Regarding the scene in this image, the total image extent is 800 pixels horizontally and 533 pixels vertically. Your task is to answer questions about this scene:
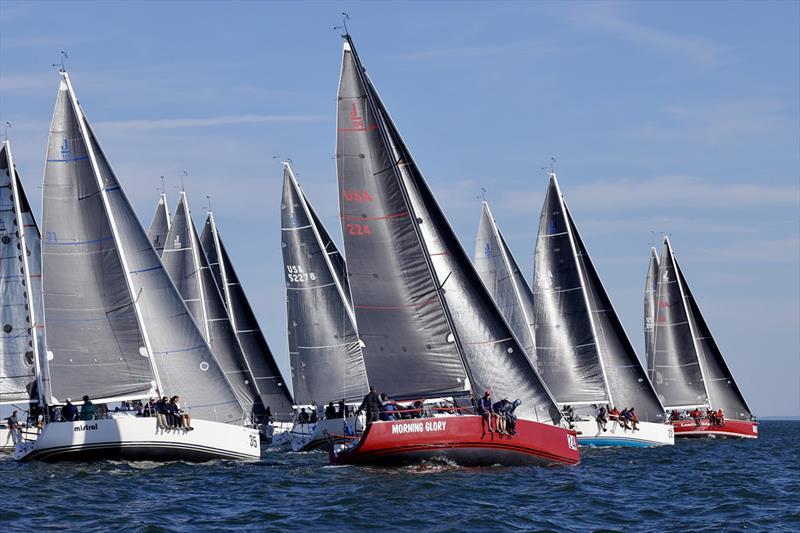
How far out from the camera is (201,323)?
51.6 meters

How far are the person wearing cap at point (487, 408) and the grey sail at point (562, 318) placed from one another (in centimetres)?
1854

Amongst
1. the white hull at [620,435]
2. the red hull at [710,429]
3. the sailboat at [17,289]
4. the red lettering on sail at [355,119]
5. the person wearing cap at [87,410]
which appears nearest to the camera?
the red lettering on sail at [355,119]

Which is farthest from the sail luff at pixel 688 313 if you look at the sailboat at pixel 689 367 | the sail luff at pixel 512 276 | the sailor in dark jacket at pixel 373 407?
the sailor in dark jacket at pixel 373 407

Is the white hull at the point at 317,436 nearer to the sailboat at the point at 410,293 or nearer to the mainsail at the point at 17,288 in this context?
the mainsail at the point at 17,288

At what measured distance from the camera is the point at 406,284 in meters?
30.8

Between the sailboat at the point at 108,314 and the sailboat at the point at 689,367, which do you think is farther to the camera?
the sailboat at the point at 689,367

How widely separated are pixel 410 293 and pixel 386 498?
25.6ft

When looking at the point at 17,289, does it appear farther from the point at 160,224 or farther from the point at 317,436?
the point at 160,224

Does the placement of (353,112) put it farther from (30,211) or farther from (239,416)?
(30,211)

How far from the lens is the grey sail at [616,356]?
48.9 metres

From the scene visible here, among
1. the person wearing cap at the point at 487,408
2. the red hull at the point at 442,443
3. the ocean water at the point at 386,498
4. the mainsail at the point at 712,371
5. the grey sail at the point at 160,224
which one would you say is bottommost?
the ocean water at the point at 386,498

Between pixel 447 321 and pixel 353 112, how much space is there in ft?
17.8

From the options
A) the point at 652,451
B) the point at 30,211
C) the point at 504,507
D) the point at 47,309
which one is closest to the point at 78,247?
the point at 47,309

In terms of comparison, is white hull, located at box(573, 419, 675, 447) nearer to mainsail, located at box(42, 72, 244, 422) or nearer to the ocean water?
the ocean water
